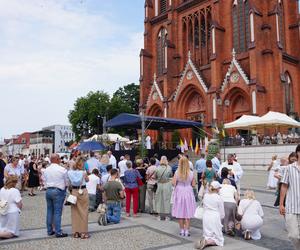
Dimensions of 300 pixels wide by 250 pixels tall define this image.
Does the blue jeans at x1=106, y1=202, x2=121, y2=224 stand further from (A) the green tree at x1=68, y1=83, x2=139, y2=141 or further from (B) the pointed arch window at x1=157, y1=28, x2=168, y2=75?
(A) the green tree at x1=68, y1=83, x2=139, y2=141

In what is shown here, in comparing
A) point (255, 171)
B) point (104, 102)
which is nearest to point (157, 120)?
point (255, 171)

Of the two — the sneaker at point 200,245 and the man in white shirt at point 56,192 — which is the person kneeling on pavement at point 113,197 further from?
the sneaker at point 200,245

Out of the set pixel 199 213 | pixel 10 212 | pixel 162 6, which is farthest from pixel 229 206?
pixel 162 6

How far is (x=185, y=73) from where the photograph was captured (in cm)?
3838

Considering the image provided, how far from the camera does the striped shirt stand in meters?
4.75

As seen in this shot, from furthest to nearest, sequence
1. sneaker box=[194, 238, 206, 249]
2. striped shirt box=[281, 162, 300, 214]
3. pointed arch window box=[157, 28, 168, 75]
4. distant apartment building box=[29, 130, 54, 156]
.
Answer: distant apartment building box=[29, 130, 54, 156], pointed arch window box=[157, 28, 168, 75], sneaker box=[194, 238, 206, 249], striped shirt box=[281, 162, 300, 214]

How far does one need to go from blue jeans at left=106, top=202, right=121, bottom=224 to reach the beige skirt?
62.1 inches

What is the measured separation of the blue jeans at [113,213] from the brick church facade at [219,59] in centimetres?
2380

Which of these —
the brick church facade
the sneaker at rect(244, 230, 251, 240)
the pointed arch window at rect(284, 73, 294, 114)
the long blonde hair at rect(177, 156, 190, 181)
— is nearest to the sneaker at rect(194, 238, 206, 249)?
the sneaker at rect(244, 230, 251, 240)

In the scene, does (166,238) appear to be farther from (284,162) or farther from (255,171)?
(255,171)

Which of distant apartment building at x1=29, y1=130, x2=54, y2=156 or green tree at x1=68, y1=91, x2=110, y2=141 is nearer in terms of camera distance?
green tree at x1=68, y1=91, x2=110, y2=141

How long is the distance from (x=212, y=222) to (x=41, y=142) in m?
120

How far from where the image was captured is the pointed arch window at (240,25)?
3438 centimetres

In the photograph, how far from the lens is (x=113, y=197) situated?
9234 millimetres
